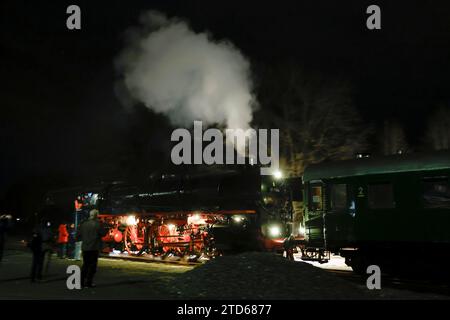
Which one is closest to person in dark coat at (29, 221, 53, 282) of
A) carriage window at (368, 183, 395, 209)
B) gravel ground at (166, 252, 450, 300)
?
gravel ground at (166, 252, 450, 300)

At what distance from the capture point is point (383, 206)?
42.6 feet

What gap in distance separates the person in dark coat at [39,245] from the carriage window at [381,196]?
841cm

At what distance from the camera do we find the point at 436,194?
1207 cm

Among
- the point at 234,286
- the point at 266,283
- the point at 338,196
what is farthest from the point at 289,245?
the point at 234,286

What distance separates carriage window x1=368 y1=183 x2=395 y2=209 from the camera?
12888 millimetres

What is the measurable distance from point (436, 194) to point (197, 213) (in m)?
7.81

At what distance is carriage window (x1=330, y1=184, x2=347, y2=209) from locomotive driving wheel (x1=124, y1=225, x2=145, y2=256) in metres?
8.77

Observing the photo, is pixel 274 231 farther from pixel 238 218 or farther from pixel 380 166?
pixel 380 166
